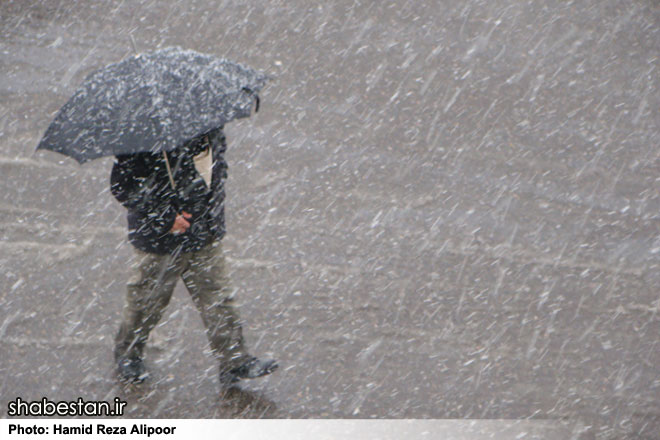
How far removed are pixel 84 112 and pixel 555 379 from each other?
318 centimetres

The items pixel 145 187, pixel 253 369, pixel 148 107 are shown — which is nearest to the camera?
pixel 148 107

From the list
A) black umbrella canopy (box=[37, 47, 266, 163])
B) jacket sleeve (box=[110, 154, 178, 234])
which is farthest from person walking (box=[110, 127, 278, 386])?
black umbrella canopy (box=[37, 47, 266, 163])

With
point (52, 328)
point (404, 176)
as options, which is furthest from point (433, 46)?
point (52, 328)

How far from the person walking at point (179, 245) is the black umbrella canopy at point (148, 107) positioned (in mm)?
172

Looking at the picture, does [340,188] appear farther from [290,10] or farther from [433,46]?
[290,10]

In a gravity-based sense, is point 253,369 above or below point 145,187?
below

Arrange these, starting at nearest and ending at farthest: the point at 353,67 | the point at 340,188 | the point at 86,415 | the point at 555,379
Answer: the point at 86,415 → the point at 555,379 → the point at 340,188 → the point at 353,67

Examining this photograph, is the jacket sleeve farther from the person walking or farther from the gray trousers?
the gray trousers

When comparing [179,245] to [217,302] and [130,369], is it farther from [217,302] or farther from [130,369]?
[130,369]

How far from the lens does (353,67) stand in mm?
8625

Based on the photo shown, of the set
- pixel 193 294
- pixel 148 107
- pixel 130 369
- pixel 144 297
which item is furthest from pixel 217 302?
pixel 148 107

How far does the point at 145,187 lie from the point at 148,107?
0.42 metres

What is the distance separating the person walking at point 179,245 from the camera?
420 centimetres

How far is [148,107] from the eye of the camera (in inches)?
158
